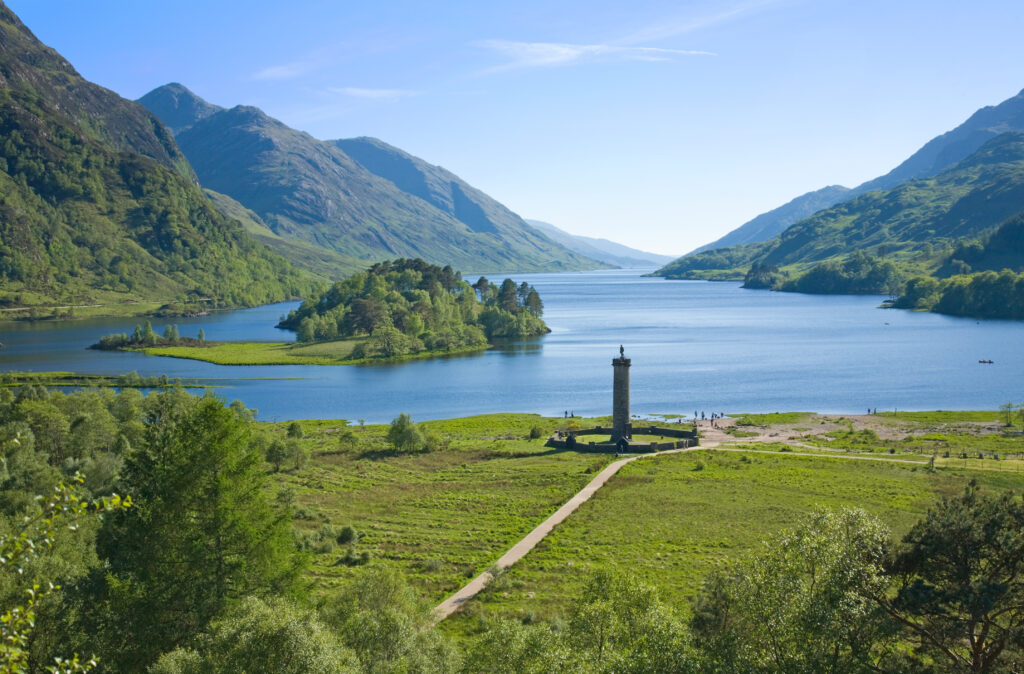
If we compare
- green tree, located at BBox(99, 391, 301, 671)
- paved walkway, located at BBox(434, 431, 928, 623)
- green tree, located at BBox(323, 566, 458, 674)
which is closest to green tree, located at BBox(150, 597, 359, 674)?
green tree, located at BBox(323, 566, 458, 674)

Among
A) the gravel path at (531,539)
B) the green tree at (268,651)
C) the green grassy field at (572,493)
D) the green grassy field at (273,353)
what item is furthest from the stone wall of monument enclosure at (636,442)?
the green grassy field at (273,353)

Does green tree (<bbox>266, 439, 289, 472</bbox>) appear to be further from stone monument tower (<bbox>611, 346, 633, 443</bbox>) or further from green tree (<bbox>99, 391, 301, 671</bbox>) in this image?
green tree (<bbox>99, 391, 301, 671</bbox>)

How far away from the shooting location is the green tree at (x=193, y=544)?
28.6m

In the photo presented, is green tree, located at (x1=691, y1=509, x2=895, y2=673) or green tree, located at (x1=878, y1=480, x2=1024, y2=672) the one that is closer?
green tree, located at (x1=878, y1=480, x2=1024, y2=672)

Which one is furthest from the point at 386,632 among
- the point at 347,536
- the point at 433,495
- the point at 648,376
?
the point at 648,376

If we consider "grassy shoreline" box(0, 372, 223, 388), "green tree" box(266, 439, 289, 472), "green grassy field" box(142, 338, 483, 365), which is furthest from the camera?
"green grassy field" box(142, 338, 483, 365)

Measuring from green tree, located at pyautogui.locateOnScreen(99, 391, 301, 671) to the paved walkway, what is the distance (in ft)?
31.5

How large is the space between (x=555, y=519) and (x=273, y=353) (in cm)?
13089

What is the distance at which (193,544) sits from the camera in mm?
29906

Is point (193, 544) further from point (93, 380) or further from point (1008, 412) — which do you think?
point (93, 380)

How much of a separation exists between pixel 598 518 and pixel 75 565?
3634 centimetres

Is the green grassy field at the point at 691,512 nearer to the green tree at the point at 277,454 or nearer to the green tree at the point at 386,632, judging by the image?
the green tree at the point at 386,632

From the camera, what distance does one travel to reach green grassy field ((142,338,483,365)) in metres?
164

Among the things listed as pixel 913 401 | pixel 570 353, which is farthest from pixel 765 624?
pixel 570 353
